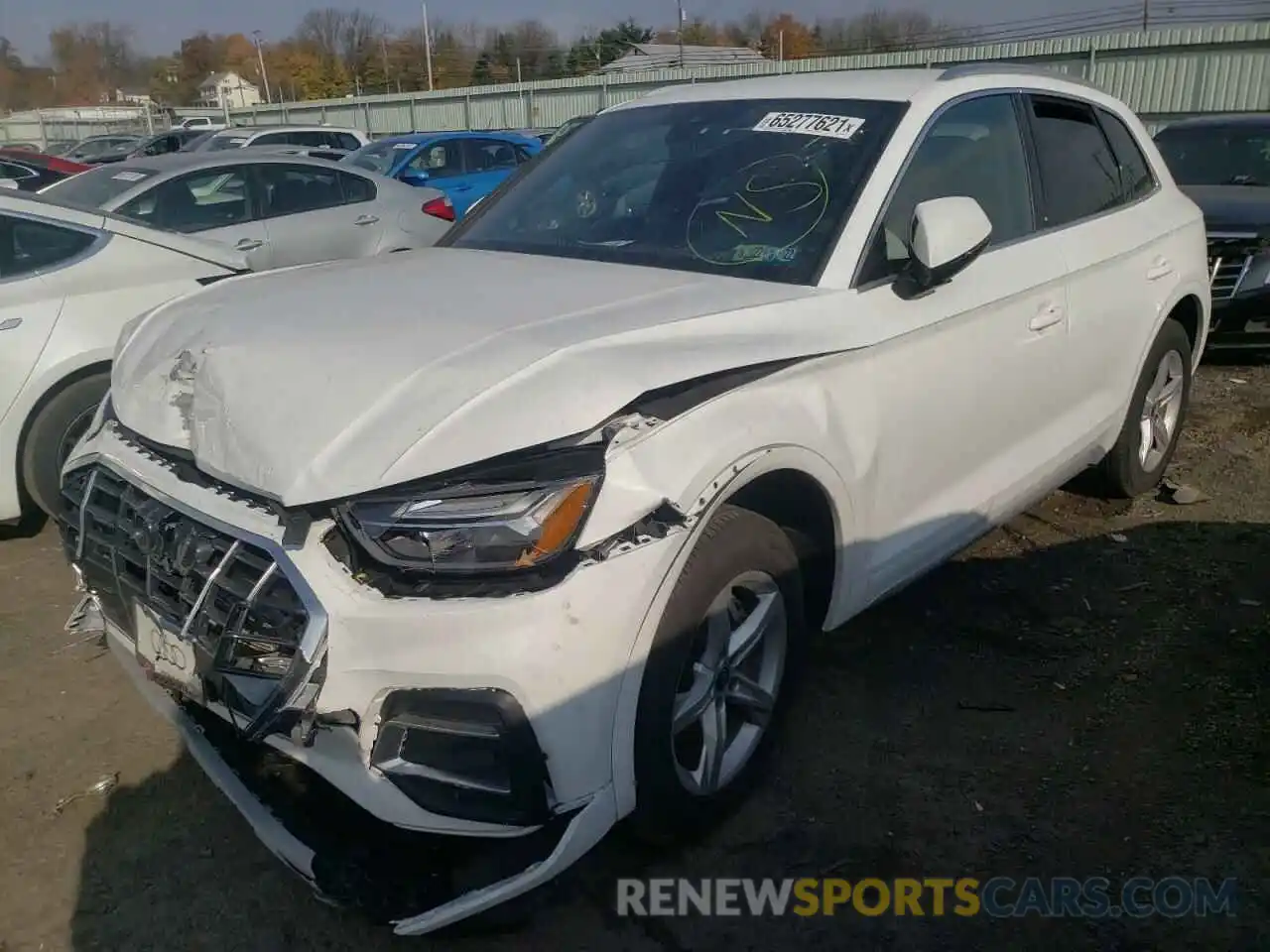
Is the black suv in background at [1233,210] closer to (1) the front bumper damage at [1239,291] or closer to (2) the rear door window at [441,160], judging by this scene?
(1) the front bumper damage at [1239,291]

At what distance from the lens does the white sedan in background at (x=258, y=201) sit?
707cm

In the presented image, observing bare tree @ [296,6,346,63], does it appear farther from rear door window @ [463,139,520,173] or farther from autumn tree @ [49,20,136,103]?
rear door window @ [463,139,520,173]

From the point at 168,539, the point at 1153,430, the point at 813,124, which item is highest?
the point at 813,124

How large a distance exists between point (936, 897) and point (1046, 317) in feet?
6.50

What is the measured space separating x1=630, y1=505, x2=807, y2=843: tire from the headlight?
35 cm

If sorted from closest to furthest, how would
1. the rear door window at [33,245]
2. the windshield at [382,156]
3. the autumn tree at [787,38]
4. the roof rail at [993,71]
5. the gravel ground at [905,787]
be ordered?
the gravel ground at [905,787], the roof rail at [993,71], the rear door window at [33,245], the windshield at [382,156], the autumn tree at [787,38]

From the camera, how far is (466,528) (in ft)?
6.56

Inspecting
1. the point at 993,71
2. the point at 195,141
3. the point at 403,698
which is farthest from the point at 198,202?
the point at 195,141

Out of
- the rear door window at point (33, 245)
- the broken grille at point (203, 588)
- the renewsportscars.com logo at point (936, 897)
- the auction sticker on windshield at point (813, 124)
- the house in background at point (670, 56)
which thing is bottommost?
the renewsportscars.com logo at point (936, 897)

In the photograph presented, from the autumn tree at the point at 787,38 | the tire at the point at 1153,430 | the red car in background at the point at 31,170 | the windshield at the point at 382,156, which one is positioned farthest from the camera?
the autumn tree at the point at 787,38

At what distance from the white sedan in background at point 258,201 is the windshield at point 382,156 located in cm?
556

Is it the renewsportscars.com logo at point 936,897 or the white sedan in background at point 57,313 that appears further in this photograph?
the white sedan in background at point 57,313

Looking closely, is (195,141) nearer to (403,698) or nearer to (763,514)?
(763,514)

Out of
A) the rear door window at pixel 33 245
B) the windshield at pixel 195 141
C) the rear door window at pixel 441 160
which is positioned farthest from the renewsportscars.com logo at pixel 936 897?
the windshield at pixel 195 141
